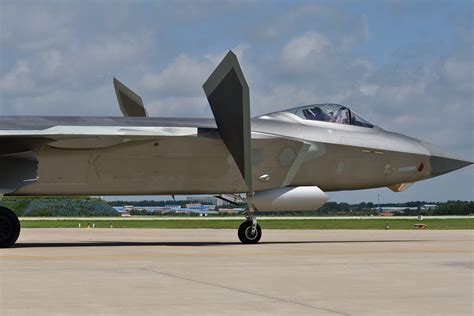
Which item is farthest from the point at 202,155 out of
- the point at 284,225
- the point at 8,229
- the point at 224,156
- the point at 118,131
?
the point at 284,225

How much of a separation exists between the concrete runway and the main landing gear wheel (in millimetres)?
2729

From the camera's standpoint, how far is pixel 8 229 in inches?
800

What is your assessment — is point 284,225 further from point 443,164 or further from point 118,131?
point 118,131

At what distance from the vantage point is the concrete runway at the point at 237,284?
902cm

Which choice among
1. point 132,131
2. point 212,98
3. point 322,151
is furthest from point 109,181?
point 322,151

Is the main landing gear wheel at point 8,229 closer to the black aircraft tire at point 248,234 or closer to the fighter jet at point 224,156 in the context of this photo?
the fighter jet at point 224,156

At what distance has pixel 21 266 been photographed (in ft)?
46.6

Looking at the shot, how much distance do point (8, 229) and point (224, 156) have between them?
233 inches

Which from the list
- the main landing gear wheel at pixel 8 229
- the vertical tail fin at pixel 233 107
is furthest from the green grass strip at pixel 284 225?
the main landing gear wheel at pixel 8 229

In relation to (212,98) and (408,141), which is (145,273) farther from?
(408,141)

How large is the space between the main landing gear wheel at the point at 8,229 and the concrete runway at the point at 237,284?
2.73m

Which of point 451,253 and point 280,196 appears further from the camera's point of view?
point 280,196

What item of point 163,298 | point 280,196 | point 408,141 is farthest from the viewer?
point 408,141

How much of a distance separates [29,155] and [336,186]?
8692mm
